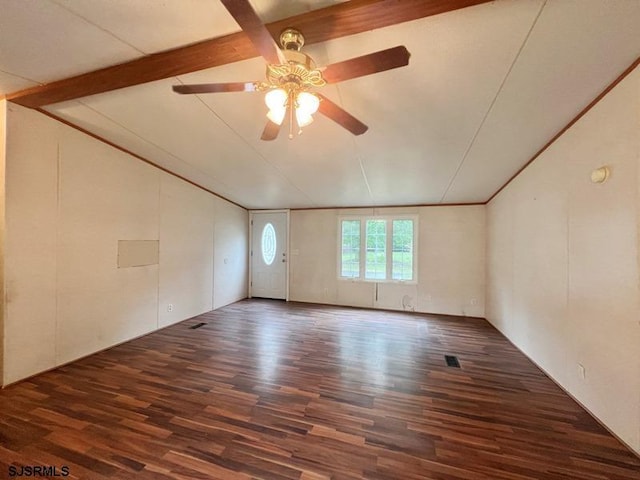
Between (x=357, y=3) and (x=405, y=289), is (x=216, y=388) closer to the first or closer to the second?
(x=357, y=3)

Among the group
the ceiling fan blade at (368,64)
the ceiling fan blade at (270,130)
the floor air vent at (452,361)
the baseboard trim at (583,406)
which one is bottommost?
the floor air vent at (452,361)

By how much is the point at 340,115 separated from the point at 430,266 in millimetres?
4305

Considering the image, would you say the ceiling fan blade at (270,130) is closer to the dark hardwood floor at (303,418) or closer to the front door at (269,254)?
the dark hardwood floor at (303,418)

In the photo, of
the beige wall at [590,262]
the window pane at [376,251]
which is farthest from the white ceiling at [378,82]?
the window pane at [376,251]

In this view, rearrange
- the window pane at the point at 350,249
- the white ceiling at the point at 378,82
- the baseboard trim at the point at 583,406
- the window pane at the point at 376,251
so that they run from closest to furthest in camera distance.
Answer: the white ceiling at the point at 378,82 → the baseboard trim at the point at 583,406 → the window pane at the point at 376,251 → the window pane at the point at 350,249

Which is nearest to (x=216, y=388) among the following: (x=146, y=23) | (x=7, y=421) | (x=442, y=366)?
(x=7, y=421)

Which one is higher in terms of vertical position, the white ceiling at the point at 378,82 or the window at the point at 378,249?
the white ceiling at the point at 378,82

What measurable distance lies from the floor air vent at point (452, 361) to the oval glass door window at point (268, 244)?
431 cm

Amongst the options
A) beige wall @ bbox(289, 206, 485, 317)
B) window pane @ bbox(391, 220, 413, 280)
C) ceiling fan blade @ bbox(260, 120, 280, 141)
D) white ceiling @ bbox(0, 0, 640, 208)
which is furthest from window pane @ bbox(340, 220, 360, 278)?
ceiling fan blade @ bbox(260, 120, 280, 141)

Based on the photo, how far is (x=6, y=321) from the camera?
2.38 meters

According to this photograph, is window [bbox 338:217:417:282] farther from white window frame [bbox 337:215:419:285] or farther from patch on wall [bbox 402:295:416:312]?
patch on wall [bbox 402:295:416:312]

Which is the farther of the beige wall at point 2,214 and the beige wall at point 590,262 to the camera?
the beige wall at point 2,214

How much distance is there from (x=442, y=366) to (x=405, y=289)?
2.50m

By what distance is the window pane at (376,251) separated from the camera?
551cm
